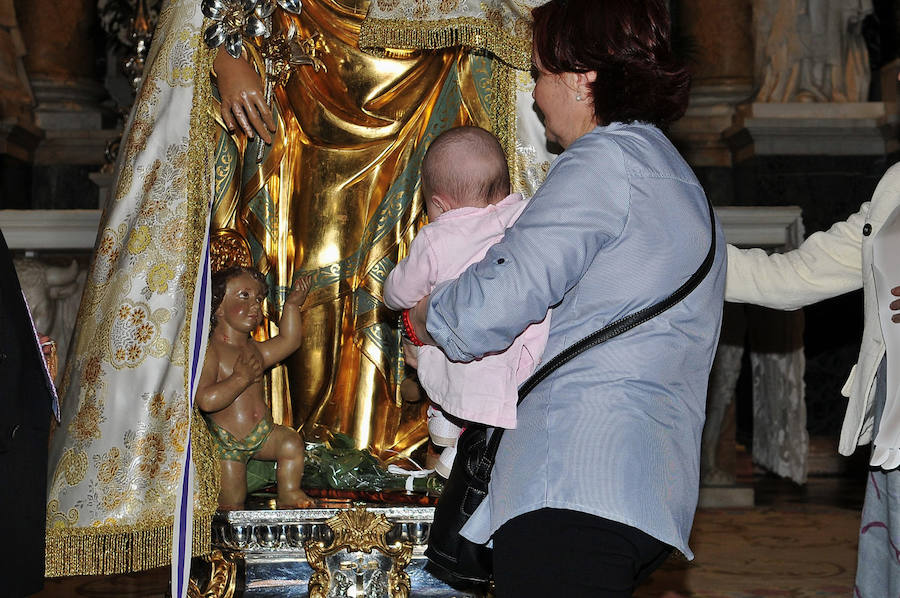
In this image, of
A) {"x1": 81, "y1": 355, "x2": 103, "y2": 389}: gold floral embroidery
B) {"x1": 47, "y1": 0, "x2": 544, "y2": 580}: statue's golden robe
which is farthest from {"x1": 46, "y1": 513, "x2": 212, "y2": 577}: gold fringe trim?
{"x1": 81, "y1": 355, "x2": 103, "y2": 389}: gold floral embroidery

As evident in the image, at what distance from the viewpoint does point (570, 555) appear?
1.60m

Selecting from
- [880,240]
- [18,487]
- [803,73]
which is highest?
[803,73]

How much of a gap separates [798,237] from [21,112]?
485 cm

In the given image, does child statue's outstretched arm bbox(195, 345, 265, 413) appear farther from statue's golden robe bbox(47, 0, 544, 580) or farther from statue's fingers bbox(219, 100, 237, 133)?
statue's fingers bbox(219, 100, 237, 133)

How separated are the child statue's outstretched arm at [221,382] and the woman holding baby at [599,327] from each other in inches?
55.8

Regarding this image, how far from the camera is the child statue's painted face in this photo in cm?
315

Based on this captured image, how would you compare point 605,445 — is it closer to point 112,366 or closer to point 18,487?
point 18,487

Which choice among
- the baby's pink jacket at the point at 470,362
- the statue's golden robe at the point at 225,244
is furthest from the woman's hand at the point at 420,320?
the statue's golden robe at the point at 225,244

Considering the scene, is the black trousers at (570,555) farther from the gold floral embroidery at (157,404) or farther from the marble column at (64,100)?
the marble column at (64,100)

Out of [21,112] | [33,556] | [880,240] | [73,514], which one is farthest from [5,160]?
[880,240]

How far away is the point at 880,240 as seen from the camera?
243 centimetres

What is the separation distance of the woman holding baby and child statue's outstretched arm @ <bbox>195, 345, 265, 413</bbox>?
1.42 meters

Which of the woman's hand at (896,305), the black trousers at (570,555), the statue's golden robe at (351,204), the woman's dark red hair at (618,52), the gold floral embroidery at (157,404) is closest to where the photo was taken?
the black trousers at (570,555)

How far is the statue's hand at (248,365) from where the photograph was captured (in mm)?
3105
